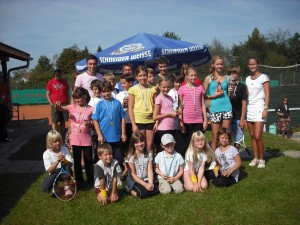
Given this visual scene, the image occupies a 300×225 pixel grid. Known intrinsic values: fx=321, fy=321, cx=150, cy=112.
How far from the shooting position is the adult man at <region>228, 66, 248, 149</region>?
570cm

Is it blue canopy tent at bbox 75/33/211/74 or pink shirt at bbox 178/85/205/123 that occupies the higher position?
blue canopy tent at bbox 75/33/211/74

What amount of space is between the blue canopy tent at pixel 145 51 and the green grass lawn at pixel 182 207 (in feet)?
13.5

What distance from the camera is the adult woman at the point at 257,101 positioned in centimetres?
562

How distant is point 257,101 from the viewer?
5.66 m

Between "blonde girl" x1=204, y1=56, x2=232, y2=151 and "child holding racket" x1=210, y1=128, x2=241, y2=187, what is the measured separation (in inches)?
15.1

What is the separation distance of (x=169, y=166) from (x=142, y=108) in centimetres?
100

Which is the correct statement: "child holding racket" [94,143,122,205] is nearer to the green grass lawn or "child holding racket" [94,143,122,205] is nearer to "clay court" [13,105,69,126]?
the green grass lawn

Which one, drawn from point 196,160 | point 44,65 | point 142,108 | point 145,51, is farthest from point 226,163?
point 44,65

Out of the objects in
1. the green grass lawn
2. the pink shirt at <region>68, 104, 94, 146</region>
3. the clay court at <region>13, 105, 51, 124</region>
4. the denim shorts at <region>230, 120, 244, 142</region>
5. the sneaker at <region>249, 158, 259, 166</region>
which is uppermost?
the pink shirt at <region>68, 104, 94, 146</region>

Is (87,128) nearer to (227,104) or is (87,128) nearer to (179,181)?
(179,181)

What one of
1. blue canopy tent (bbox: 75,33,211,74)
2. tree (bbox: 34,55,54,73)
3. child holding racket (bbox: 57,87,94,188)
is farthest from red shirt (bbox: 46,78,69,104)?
tree (bbox: 34,55,54,73)

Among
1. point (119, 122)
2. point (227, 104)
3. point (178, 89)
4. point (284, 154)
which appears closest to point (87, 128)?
point (119, 122)

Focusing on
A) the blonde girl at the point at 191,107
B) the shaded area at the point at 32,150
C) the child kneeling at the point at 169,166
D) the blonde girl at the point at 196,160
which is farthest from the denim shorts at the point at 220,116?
the shaded area at the point at 32,150

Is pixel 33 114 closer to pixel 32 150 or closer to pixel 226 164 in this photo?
pixel 32 150
